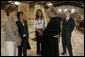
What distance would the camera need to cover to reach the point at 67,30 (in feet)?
13.3

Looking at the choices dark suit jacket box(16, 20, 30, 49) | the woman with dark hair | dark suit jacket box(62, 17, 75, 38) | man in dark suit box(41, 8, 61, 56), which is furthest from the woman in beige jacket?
dark suit jacket box(62, 17, 75, 38)

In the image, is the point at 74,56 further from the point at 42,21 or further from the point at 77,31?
the point at 42,21

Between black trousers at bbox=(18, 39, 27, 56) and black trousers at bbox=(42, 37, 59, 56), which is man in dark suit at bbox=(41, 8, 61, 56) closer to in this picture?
black trousers at bbox=(42, 37, 59, 56)

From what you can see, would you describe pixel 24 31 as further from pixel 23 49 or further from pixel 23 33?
pixel 23 49

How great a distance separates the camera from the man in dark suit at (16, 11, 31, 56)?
13.2ft

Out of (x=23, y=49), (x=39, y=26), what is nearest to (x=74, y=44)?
(x=39, y=26)

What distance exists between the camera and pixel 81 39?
4.03 m

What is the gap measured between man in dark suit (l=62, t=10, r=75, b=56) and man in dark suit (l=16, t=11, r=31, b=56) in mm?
539

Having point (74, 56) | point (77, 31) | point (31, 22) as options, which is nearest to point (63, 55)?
point (74, 56)

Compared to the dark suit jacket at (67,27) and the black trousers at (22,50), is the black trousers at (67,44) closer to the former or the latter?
the dark suit jacket at (67,27)

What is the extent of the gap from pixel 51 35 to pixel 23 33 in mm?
436

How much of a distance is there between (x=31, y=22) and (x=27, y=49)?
1.35 feet

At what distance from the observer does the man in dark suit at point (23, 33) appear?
13.2 feet

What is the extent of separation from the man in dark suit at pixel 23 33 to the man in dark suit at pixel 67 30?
0.54 m
